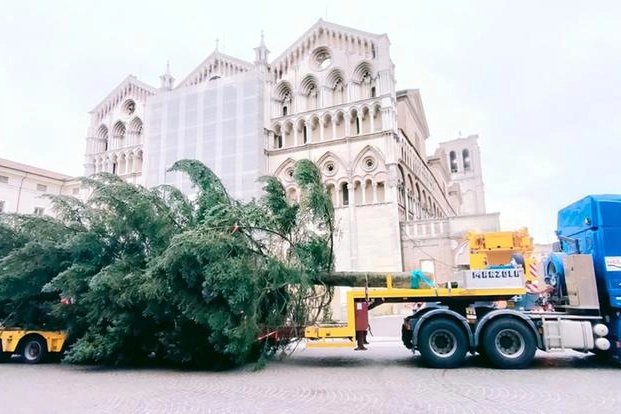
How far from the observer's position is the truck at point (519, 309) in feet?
31.5

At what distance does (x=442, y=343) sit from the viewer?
10.0 m

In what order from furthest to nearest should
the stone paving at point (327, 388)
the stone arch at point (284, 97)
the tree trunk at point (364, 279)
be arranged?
the stone arch at point (284, 97)
the tree trunk at point (364, 279)
the stone paving at point (327, 388)

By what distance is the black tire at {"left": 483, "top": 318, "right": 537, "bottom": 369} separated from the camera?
959 cm

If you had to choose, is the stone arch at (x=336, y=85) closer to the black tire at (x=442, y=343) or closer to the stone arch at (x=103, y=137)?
the stone arch at (x=103, y=137)

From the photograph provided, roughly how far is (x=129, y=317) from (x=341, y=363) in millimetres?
5737

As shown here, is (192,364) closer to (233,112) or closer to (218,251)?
(218,251)

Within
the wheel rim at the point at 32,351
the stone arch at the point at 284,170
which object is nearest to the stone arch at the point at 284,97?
the stone arch at the point at 284,170

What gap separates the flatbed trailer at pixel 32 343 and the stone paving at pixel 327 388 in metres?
0.72

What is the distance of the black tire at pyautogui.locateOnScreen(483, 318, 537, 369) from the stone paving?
278mm

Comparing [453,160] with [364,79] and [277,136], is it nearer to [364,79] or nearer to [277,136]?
[364,79]

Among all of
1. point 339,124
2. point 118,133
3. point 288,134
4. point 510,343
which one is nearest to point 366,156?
point 339,124

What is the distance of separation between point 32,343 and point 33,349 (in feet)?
0.59

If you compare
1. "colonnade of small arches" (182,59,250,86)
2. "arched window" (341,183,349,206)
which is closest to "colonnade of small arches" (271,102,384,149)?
"arched window" (341,183,349,206)

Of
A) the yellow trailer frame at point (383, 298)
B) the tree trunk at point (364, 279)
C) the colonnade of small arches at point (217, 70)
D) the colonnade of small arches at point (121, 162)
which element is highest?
the colonnade of small arches at point (217, 70)
